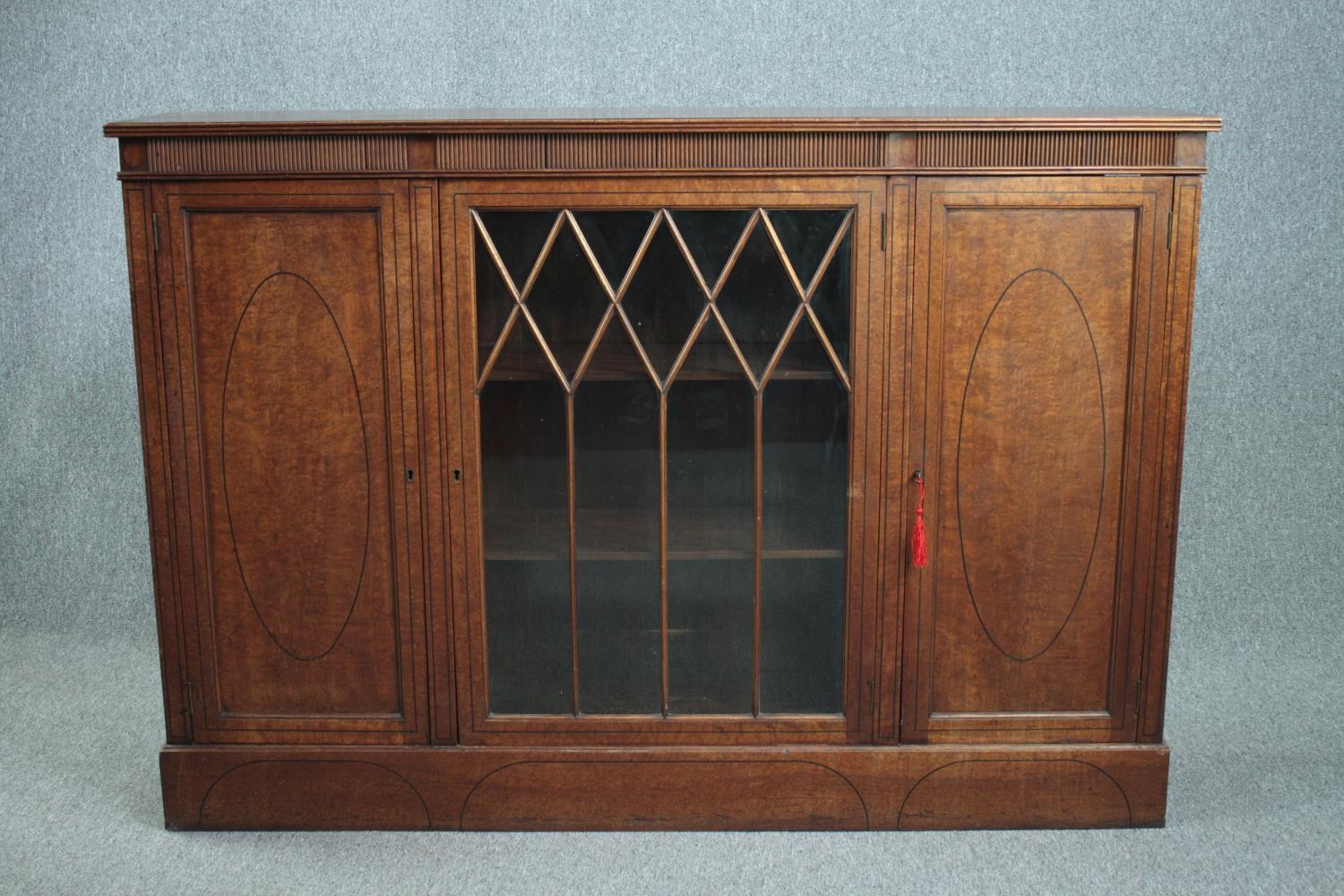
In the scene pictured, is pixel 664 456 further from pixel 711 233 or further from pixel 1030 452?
pixel 1030 452

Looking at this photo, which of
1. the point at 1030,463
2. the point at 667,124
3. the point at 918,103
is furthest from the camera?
the point at 918,103

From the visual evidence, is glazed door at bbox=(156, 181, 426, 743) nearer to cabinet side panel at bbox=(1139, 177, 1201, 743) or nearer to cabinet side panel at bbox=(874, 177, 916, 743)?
cabinet side panel at bbox=(874, 177, 916, 743)

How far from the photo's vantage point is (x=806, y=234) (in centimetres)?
193

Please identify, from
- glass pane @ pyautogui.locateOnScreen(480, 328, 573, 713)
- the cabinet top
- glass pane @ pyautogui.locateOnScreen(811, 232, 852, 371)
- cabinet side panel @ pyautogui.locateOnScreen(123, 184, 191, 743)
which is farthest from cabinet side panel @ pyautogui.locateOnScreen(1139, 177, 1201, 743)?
cabinet side panel @ pyautogui.locateOnScreen(123, 184, 191, 743)

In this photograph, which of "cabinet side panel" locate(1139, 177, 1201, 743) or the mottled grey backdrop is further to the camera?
the mottled grey backdrop

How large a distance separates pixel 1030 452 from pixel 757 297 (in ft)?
1.60

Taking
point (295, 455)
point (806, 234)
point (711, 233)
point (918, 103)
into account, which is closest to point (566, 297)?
point (711, 233)

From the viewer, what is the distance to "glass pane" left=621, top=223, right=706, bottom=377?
194 cm

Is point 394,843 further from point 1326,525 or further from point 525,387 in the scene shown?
point 1326,525

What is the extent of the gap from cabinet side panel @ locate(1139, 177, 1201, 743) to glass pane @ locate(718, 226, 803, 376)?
0.58 meters

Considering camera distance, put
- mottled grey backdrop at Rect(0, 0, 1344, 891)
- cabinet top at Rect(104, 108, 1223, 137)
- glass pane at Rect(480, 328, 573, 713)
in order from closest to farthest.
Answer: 1. cabinet top at Rect(104, 108, 1223, 137)
2. glass pane at Rect(480, 328, 573, 713)
3. mottled grey backdrop at Rect(0, 0, 1344, 891)

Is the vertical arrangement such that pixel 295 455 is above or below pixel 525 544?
above

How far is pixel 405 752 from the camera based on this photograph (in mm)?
2049

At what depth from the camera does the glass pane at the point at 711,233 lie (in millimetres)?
1931
